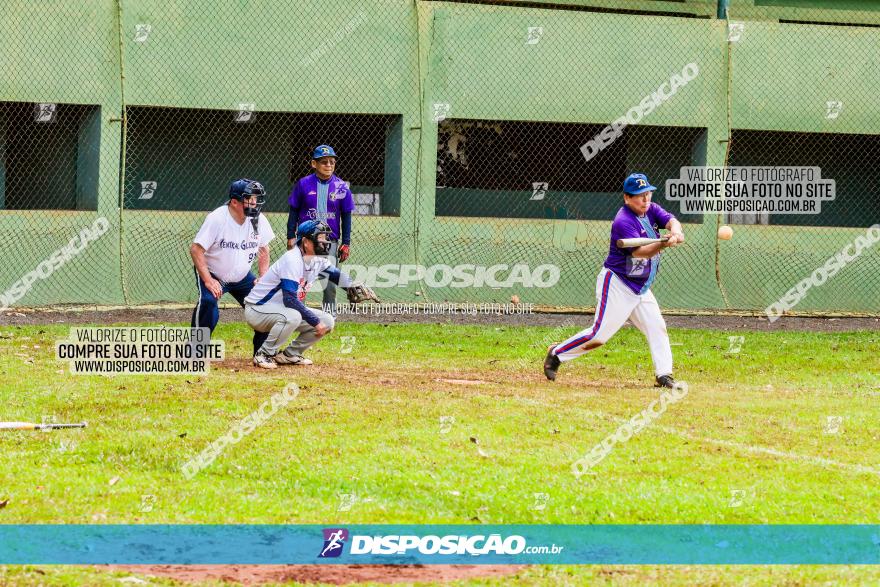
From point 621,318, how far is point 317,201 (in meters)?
4.29

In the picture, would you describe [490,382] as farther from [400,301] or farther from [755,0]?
[755,0]

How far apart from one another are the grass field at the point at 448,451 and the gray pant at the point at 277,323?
0.97ft

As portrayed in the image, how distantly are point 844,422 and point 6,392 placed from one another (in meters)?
6.78

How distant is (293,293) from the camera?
38.2 feet

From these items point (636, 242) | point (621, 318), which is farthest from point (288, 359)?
point (636, 242)

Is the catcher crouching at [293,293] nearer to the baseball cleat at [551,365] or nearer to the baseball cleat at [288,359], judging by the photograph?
the baseball cleat at [288,359]

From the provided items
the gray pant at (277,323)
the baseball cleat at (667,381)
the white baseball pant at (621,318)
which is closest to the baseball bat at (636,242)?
the white baseball pant at (621,318)

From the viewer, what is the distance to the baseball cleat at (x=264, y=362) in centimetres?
1194

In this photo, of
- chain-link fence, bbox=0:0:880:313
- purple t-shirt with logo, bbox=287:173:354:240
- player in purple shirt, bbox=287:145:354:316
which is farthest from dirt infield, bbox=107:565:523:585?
chain-link fence, bbox=0:0:880:313

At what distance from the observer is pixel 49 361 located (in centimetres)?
1237

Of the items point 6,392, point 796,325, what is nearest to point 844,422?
point 6,392

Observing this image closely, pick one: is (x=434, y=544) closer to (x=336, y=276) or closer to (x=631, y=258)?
(x=631, y=258)

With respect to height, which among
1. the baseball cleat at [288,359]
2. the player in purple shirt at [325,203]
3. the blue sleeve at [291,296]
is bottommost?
the baseball cleat at [288,359]

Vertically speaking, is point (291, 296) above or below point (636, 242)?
below
